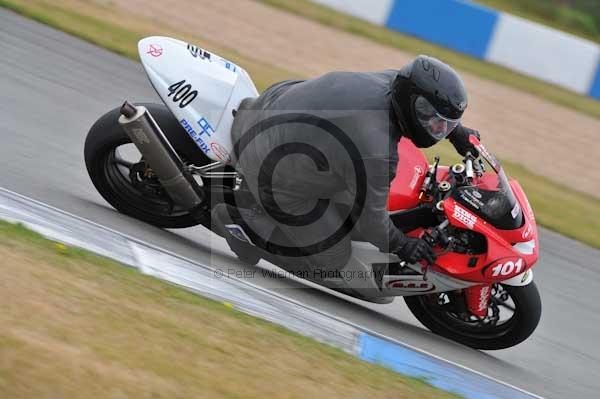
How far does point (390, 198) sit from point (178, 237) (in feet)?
A: 4.74

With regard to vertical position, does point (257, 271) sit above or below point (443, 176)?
below

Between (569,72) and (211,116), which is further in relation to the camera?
(569,72)

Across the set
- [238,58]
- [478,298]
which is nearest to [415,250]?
[478,298]

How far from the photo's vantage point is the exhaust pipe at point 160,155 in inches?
213

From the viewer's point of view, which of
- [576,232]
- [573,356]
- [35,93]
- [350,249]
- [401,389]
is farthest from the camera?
[576,232]

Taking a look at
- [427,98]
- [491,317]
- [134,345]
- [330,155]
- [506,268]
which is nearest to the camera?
[134,345]

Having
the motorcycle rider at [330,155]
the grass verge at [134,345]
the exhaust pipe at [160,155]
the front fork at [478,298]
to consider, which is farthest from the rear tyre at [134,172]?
the front fork at [478,298]

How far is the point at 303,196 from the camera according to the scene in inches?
211

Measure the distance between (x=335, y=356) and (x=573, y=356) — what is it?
7.45 feet

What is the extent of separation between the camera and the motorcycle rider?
492cm

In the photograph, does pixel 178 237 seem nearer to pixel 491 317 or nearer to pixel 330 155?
pixel 330 155

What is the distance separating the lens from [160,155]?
548cm

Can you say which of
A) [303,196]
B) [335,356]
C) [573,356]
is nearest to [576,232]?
[573,356]

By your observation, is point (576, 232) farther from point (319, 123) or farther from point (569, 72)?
point (569, 72)
